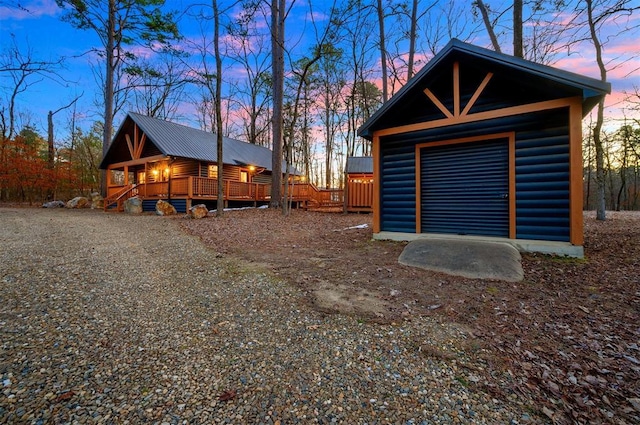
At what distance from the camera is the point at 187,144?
53.8ft

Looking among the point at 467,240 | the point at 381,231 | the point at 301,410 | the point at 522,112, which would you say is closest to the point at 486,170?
the point at 522,112

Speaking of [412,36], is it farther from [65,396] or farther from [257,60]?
[65,396]


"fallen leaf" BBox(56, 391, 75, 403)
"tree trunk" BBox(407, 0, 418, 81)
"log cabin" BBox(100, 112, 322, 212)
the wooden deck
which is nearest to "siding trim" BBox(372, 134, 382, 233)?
"fallen leaf" BBox(56, 391, 75, 403)

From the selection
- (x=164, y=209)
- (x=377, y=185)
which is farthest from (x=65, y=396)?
(x=164, y=209)

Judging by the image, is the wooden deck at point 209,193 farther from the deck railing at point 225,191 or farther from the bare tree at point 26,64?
the bare tree at point 26,64

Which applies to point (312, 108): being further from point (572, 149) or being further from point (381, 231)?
point (572, 149)

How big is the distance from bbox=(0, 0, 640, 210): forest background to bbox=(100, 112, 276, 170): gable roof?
2.85 metres

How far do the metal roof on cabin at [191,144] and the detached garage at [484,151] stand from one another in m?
12.1

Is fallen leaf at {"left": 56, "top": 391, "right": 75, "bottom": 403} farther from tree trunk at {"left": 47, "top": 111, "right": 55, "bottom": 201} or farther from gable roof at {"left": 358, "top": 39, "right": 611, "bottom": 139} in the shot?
tree trunk at {"left": 47, "top": 111, "right": 55, "bottom": 201}

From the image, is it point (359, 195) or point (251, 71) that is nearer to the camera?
point (359, 195)

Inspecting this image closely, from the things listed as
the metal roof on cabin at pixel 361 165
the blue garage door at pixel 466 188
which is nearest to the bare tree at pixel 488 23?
the blue garage door at pixel 466 188

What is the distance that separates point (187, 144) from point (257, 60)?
855cm

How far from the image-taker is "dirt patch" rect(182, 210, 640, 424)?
1.93m

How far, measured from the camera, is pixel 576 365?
2188 millimetres
